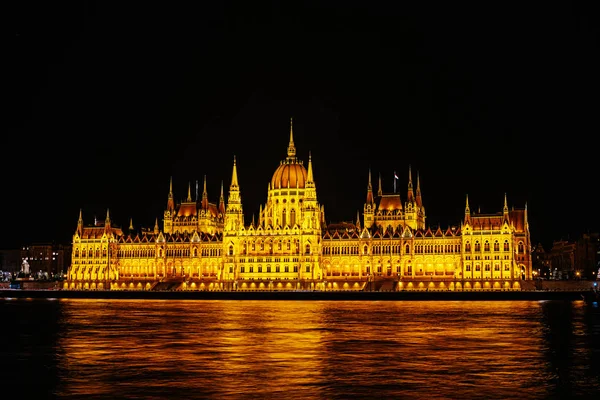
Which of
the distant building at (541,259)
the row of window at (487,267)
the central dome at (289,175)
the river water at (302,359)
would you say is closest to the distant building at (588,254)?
the distant building at (541,259)

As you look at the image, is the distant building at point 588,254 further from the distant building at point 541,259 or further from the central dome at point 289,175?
the central dome at point 289,175

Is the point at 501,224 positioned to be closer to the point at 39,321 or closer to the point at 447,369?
the point at 39,321

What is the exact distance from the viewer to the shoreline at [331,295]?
115m

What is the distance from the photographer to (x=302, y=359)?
40938 millimetres

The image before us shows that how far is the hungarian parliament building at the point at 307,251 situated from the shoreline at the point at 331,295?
10.7 metres

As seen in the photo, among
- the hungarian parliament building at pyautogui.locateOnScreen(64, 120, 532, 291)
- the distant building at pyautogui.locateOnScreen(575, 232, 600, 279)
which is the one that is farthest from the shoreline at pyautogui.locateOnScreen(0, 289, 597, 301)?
the distant building at pyautogui.locateOnScreen(575, 232, 600, 279)

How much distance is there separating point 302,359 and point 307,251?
9932 centimetres

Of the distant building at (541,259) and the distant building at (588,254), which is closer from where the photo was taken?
the distant building at (588,254)

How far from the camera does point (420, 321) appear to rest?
6775cm

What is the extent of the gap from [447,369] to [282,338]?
16.1 meters

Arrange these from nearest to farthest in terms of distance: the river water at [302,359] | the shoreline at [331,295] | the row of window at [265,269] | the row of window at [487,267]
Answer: the river water at [302,359] < the shoreline at [331,295] < the row of window at [487,267] < the row of window at [265,269]

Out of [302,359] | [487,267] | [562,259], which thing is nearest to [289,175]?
[487,267]

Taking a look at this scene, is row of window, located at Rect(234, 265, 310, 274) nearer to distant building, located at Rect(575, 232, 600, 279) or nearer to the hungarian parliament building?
the hungarian parliament building

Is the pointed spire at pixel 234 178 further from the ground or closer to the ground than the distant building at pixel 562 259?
further from the ground
